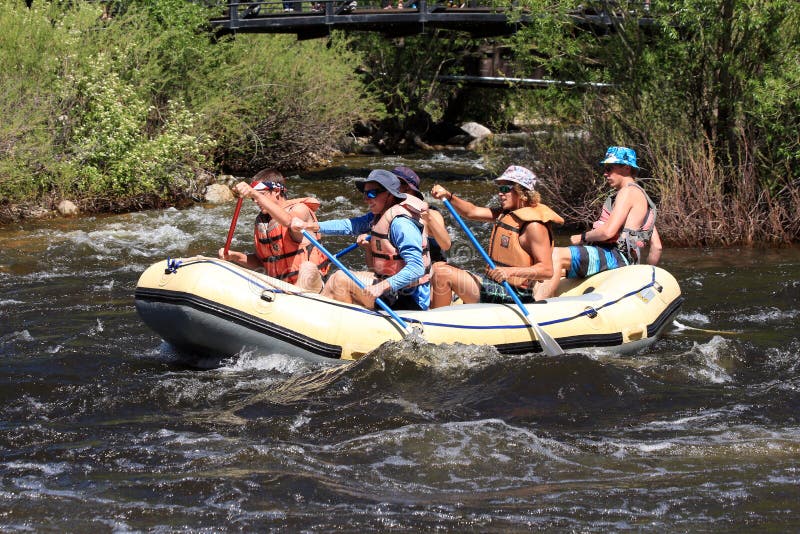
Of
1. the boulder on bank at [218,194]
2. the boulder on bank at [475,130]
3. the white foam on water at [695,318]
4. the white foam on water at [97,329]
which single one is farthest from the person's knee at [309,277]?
the boulder on bank at [475,130]

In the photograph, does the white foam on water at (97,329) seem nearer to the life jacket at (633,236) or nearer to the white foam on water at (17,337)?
the white foam on water at (17,337)

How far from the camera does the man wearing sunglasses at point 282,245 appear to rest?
23.8 feet

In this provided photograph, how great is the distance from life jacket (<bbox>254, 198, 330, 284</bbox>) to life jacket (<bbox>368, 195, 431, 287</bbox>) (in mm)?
561

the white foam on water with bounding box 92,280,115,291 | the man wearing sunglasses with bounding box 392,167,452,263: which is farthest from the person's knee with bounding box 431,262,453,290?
the white foam on water with bounding box 92,280,115,291

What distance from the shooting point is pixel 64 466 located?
548cm

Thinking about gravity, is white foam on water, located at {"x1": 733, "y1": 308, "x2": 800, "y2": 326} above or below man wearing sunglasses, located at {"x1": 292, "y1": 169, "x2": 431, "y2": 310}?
below

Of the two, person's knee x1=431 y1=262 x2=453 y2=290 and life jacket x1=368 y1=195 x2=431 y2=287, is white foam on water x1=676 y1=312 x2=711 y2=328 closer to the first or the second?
person's knee x1=431 y1=262 x2=453 y2=290

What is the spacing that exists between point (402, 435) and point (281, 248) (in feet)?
6.59

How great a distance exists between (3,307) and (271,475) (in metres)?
4.59

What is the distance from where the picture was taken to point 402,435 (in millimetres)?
5934

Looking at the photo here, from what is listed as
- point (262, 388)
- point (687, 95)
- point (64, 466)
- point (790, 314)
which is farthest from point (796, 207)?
point (64, 466)

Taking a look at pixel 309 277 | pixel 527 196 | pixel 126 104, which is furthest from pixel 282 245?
pixel 126 104

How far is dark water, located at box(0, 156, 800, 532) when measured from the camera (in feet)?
16.3

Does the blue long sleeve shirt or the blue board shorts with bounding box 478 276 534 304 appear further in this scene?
the blue board shorts with bounding box 478 276 534 304
